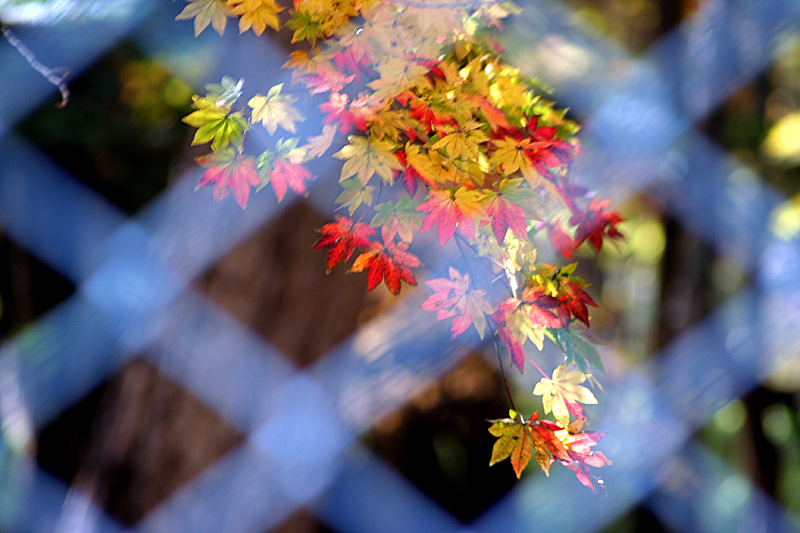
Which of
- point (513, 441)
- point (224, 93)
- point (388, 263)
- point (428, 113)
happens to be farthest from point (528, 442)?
point (224, 93)

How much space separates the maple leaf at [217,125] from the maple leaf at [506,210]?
0.78ft

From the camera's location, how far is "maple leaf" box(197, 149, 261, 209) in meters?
0.53

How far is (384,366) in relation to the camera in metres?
1.44

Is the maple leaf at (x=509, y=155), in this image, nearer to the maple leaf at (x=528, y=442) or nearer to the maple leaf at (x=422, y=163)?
the maple leaf at (x=422, y=163)

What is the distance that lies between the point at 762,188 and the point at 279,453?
1.61m

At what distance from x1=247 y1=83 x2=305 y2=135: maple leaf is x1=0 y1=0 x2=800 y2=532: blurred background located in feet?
0.93

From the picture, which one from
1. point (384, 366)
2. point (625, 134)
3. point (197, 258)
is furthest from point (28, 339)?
point (625, 134)

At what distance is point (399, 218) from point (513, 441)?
0.24 metres

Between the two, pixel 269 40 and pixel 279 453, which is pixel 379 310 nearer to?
pixel 279 453

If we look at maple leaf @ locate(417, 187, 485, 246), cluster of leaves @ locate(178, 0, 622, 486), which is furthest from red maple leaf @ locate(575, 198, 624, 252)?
maple leaf @ locate(417, 187, 485, 246)

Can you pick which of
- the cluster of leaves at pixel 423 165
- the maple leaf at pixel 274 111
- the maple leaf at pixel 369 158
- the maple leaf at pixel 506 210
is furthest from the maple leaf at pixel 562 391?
the maple leaf at pixel 274 111

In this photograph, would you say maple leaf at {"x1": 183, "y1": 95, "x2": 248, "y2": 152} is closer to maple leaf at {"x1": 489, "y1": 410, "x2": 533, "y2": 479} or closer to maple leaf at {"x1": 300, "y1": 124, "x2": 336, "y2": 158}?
maple leaf at {"x1": 300, "y1": 124, "x2": 336, "y2": 158}

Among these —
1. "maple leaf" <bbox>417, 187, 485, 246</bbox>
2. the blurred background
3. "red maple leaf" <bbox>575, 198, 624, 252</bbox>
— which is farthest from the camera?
the blurred background

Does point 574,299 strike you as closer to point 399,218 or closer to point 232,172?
point 399,218
